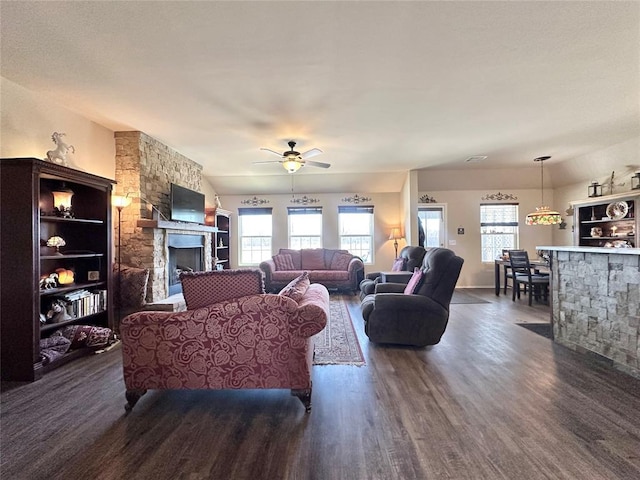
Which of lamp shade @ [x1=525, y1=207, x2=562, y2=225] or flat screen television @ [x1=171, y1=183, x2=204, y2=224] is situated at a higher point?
flat screen television @ [x1=171, y1=183, x2=204, y2=224]

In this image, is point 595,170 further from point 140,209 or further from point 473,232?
point 140,209

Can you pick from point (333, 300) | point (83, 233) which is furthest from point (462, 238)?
point (83, 233)

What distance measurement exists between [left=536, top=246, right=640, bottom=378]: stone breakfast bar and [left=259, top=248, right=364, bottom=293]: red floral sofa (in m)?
3.95

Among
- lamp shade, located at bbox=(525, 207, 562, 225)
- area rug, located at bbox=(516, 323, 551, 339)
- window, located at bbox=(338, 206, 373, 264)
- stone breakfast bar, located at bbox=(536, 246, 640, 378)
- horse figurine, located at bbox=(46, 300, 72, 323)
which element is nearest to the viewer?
stone breakfast bar, located at bbox=(536, 246, 640, 378)

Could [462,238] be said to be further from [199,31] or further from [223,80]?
[199,31]

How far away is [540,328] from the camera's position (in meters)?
4.02

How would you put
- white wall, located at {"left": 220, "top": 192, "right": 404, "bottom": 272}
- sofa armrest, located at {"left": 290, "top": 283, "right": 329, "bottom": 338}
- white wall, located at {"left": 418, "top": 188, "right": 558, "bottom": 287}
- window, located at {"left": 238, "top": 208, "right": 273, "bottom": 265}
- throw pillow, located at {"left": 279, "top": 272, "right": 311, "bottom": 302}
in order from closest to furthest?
sofa armrest, located at {"left": 290, "top": 283, "right": 329, "bottom": 338}, throw pillow, located at {"left": 279, "top": 272, "right": 311, "bottom": 302}, white wall, located at {"left": 418, "top": 188, "right": 558, "bottom": 287}, white wall, located at {"left": 220, "top": 192, "right": 404, "bottom": 272}, window, located at {"left": 238, "top": 208, "right": 273, "bottom": 265}

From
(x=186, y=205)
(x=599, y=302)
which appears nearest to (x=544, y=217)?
(x=599, y=302)

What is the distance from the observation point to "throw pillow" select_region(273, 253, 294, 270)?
289 inches

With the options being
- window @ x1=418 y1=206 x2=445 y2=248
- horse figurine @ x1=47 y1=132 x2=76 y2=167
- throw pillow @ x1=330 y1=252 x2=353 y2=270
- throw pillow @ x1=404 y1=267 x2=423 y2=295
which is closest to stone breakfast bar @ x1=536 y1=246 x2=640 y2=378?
throw pillow @ x1=404 y1=267 x2=423 y2=295

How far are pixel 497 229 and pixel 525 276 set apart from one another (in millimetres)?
2393

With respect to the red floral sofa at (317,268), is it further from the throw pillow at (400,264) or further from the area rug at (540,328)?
the area rug at (540,328)

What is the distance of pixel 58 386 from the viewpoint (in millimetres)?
2584

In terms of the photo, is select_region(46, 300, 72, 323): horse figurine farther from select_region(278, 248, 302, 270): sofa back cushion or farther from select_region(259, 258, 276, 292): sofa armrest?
select_region(278, 248, 302, 270): sofa back cushion
